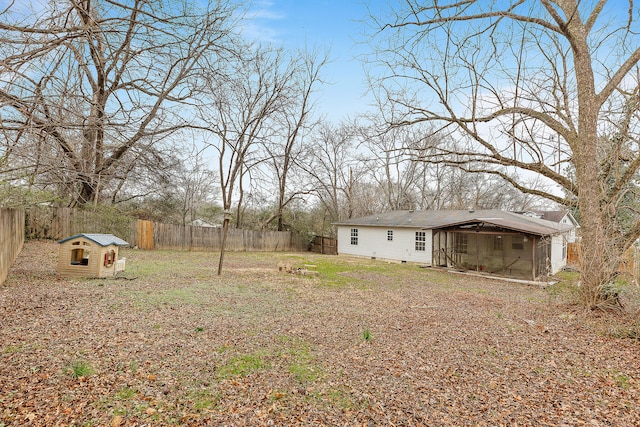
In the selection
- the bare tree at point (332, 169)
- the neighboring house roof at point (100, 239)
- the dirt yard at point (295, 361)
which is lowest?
the dirt yard at point (295, 361)

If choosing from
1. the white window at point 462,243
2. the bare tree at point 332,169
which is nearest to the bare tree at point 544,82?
the white window at point 462,243

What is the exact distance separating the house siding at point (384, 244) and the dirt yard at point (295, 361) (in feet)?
34.9

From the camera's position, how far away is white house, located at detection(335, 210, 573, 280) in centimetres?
1423

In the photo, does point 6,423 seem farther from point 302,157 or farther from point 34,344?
point 302,157

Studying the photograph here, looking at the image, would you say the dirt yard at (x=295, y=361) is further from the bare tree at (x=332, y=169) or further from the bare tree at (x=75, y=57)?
the bare tree at (x=332, y=169)

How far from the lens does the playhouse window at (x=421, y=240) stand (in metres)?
17.7

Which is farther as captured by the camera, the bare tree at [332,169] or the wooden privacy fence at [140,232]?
the bare tree at [332,169]

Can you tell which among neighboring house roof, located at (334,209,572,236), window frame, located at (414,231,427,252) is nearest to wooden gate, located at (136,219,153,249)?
neighboring house roof, located at (334,209,572,236)

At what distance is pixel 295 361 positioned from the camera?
3879 millimetres

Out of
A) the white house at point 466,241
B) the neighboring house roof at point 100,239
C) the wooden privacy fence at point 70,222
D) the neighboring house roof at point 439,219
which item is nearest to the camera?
the neighboring house roof at point 100,239

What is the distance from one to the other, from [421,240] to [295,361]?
15.1m

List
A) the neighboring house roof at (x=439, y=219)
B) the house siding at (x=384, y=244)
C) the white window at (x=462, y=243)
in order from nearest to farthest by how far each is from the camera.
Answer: the neighboring house roof at (x=439, y=219), the white window at (x=462, y=243), the house siding at (x=384, y=244)

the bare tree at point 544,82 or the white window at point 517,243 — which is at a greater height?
the bare tree at point 544,82

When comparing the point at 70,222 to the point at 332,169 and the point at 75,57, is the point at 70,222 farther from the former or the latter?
the point at 332,169
